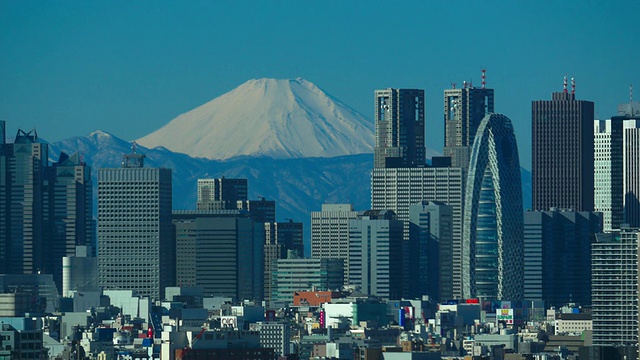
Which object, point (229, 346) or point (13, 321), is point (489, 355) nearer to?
point (13, 321)

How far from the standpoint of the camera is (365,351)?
16688cm

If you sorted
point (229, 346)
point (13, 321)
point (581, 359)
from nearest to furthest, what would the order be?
point (229, 346), point (581, 359), point (13, 321)

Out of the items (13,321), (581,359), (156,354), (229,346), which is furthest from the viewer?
(13,321)

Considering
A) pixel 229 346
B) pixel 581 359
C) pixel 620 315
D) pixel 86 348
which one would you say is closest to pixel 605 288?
pixel 620 315

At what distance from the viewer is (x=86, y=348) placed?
580ft

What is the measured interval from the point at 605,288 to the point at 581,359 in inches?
748

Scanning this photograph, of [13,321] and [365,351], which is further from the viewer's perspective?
[13,321]

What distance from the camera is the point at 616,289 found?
187 metres

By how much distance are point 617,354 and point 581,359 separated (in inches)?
233

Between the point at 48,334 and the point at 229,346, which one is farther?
the point at 48,334

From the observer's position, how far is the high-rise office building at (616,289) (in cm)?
18412

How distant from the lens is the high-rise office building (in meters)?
184

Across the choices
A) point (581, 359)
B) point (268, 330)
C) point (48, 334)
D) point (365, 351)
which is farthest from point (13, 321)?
point (581, 359)

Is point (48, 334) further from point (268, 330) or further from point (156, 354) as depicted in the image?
point (156, 354)
